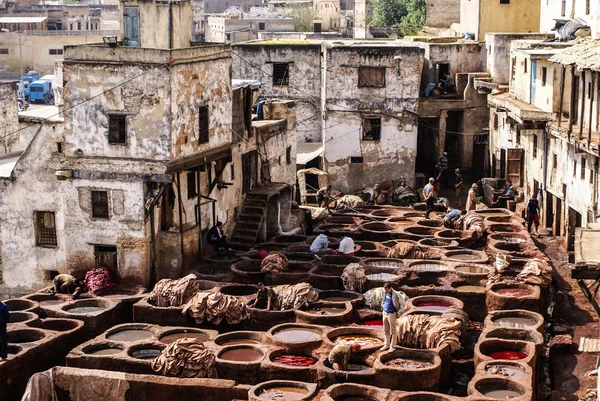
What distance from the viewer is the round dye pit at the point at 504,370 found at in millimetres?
20991

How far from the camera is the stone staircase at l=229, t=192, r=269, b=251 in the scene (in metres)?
31.5

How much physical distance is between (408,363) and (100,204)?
1061cm

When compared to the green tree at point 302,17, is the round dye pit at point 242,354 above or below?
below

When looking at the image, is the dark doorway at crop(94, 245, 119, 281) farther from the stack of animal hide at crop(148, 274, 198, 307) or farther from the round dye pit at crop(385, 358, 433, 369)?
the round dye pit at crop(385, 358, 433, 369)

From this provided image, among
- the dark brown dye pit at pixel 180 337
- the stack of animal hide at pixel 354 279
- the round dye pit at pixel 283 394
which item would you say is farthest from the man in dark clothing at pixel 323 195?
the round dye pit at pixel 283 394

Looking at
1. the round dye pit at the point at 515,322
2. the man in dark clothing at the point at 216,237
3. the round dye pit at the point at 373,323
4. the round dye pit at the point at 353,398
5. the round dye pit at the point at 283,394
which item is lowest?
the round dye pit at the point at 353,398

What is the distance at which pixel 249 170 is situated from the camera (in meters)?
33.9

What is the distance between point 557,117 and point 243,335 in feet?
49.8

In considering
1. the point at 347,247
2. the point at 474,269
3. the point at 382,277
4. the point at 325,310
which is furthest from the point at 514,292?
the point at 347,247

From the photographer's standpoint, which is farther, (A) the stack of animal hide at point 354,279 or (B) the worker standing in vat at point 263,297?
(A) the stack of animal hide at point 354,279

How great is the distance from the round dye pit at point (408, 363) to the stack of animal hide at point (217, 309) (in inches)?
182

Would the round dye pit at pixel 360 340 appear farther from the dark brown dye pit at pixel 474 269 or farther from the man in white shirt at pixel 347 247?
the man in white shirt at pixel 347 247

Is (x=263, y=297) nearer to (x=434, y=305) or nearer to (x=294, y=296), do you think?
(x=294, y=296)

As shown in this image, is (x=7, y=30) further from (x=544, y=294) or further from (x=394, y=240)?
(x=544, y=294)
